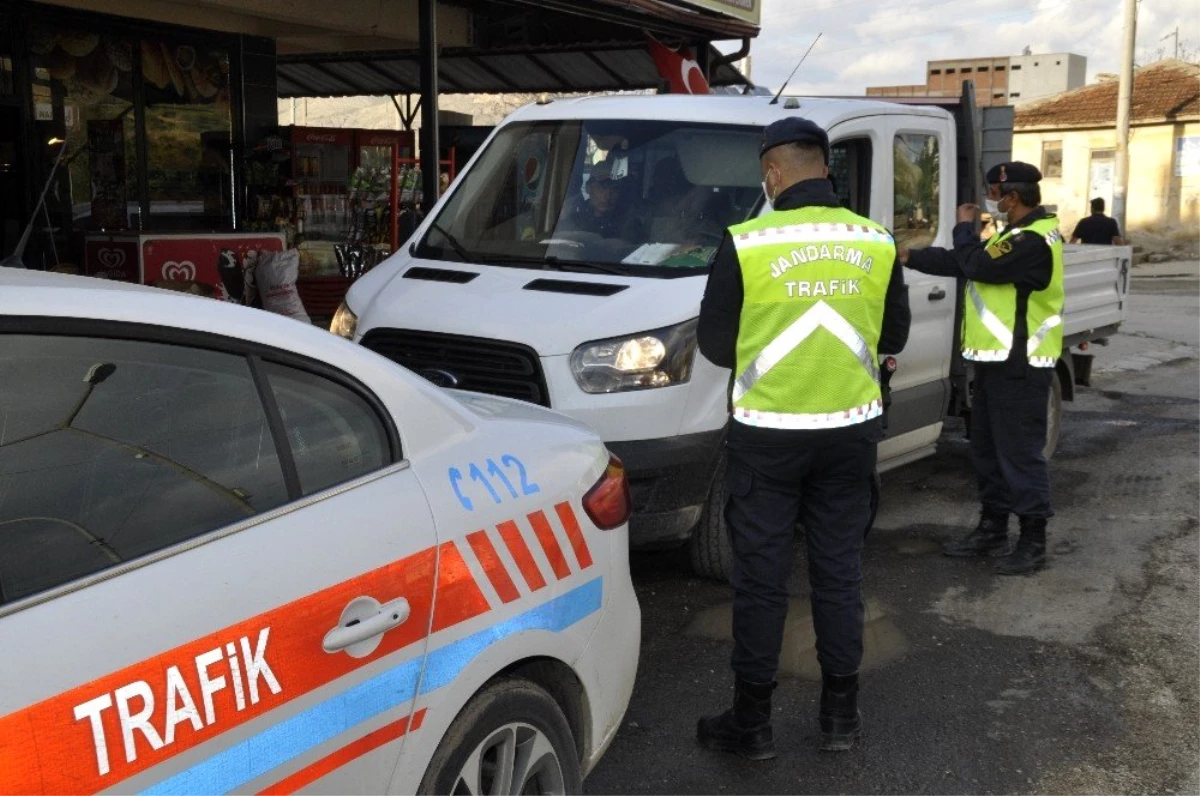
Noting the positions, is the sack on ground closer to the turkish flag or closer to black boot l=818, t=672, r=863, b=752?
the turkish flag

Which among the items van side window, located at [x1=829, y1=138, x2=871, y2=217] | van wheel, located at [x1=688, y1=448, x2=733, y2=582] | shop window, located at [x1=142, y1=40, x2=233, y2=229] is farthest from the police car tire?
shop window, located at [x1=142, y1=40, x2=233, y2=229]

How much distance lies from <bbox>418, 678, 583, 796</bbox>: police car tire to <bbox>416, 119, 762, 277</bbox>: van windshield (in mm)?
2738

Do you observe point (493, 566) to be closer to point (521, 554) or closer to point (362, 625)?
Result: point (521, 554)

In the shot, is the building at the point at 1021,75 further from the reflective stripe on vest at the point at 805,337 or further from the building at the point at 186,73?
the reflective stripe on vest at the point at 805,337

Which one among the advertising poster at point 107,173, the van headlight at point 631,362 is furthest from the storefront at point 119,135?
the van headlight at point 631,362

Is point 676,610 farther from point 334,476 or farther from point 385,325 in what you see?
point 334,476

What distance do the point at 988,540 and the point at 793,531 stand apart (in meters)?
2.60

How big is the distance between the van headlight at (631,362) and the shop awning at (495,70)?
8916mm

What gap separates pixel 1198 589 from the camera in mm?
5922

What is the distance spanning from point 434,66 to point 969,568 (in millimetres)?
5588

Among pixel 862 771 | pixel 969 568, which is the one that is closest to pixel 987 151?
pixel 969 568

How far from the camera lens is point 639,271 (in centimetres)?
554

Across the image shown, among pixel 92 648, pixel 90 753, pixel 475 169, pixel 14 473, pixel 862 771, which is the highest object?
pixel 475 169

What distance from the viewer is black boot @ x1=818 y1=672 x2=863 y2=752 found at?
13.9 ft
